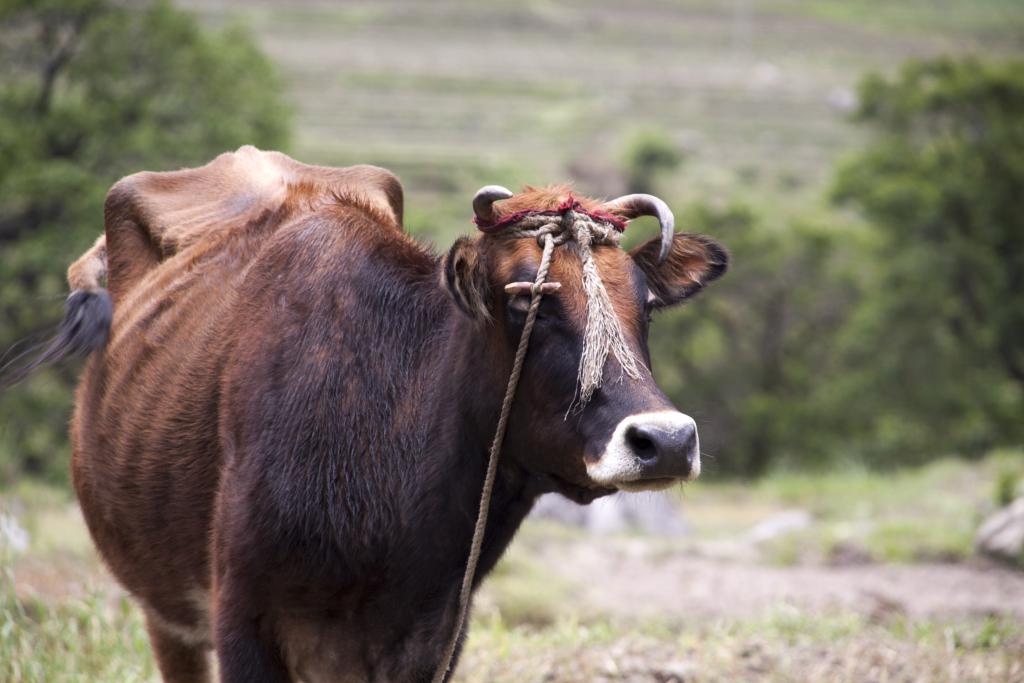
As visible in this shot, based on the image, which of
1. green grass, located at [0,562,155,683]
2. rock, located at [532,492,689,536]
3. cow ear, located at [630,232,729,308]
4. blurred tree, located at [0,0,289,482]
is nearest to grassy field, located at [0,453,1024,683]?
green grass, located at [0,562,155,683]

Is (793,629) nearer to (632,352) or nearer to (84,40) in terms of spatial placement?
(632,352)

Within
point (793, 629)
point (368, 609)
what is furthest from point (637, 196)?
point (793, 629)

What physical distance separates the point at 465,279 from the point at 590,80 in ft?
196

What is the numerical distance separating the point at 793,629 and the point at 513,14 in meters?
67.0

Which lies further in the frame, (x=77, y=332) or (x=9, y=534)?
(x=9, y=534)

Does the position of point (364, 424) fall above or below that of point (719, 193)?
above

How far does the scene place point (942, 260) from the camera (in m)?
29.3

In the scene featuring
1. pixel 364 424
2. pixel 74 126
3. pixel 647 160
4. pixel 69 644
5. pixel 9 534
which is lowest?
pixel 69 644

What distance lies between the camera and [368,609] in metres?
3.69

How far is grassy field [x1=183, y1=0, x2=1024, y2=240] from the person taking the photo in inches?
1794

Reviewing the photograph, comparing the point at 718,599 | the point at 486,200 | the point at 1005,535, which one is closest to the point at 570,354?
the point at 486,200

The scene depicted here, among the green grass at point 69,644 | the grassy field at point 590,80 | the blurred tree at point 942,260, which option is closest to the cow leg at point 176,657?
the green grass at point 69,644

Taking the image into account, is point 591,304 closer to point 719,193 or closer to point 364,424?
point 364,424

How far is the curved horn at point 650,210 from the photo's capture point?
3719 mm
